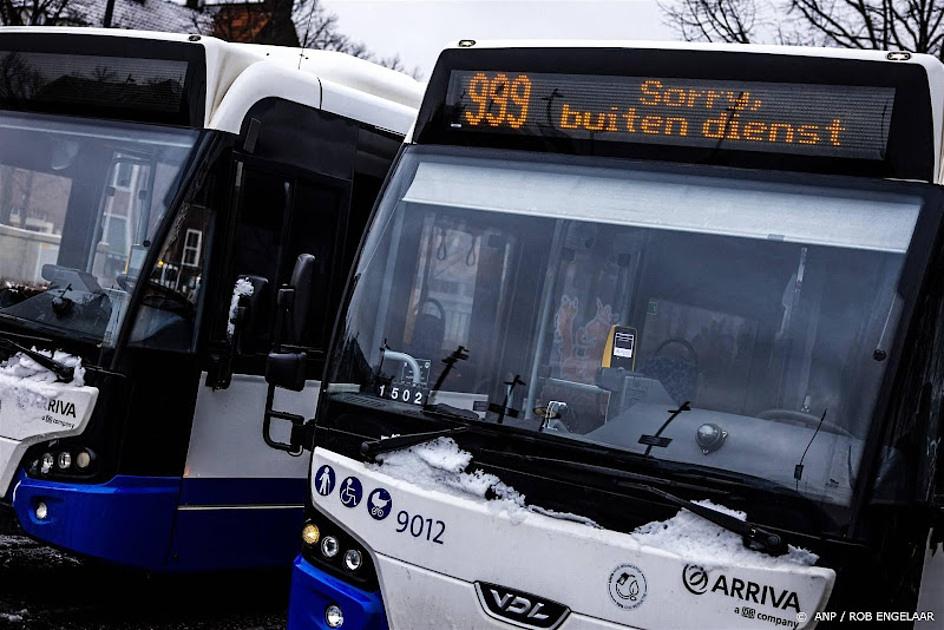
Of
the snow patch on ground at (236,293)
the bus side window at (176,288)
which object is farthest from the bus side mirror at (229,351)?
the bus side window at (176,288)

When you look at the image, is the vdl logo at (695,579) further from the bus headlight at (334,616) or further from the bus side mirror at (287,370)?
the bus side mirror at (287,370)

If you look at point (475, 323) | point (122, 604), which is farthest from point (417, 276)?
point (122, 604)

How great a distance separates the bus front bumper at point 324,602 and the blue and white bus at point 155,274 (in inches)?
52.6

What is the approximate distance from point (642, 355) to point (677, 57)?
1.23 metres

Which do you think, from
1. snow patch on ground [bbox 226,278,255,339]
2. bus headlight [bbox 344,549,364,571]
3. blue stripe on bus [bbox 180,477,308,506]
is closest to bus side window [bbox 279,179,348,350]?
snow patch on ground [bbox 226,278,255,339]

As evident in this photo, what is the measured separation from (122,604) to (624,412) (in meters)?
3.66

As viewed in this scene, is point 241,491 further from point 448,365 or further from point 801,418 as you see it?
point 801,418

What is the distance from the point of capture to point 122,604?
7.20 m

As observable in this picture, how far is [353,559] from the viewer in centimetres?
507

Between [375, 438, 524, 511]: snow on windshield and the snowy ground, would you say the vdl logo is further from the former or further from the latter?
the snowy ground

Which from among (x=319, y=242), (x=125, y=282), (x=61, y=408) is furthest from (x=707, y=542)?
(x=319, y=242)

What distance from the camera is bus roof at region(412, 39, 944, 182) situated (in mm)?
4695

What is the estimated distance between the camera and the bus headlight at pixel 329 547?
5145 mm

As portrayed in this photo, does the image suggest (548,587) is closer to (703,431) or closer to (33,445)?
(703,431)
